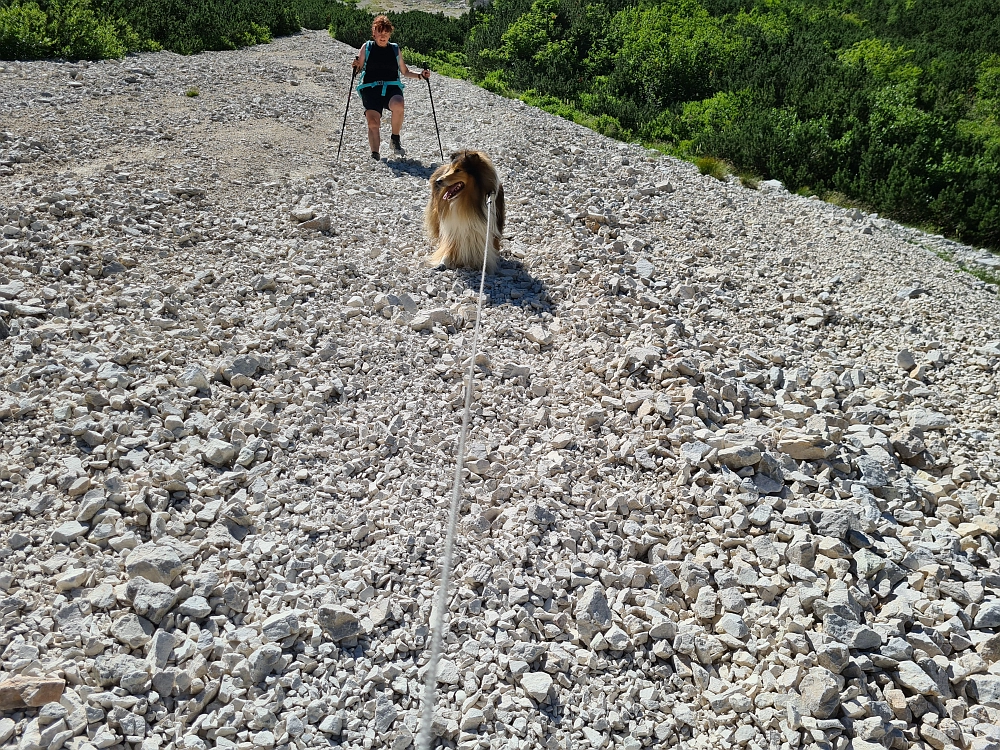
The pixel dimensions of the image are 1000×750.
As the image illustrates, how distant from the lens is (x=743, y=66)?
13656 millimetres

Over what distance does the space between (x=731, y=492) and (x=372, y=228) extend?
4.40 meters

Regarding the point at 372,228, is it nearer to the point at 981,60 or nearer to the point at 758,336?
the point at 758,336

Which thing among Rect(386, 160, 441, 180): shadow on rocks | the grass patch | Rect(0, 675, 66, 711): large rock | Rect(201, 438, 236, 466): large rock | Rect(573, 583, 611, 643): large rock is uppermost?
the grass patch

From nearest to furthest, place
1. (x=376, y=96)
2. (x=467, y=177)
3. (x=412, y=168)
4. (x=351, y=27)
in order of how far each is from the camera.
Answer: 1. (x=467, y=177)
2. (x=376, y=96)
3. (x=412, y=168)
4. (x=351, y=27)

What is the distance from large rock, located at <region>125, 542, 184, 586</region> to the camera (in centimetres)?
278

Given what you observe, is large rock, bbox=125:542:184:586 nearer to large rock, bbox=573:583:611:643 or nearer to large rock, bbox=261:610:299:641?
large rock, bbox=261:610:299:641

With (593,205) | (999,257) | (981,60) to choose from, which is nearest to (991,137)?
(999,257)

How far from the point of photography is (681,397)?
405 centimetres

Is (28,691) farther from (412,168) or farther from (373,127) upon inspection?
(373,127)

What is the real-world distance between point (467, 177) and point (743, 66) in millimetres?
10747

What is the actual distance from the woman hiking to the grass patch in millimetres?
4115

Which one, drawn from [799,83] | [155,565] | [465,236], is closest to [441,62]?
[799,83]

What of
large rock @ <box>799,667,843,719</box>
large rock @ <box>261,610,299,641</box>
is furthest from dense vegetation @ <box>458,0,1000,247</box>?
large rock @ <box>261,610,299,641</box>

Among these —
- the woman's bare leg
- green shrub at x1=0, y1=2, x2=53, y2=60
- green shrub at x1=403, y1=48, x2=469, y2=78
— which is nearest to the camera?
the woman's bare leg
